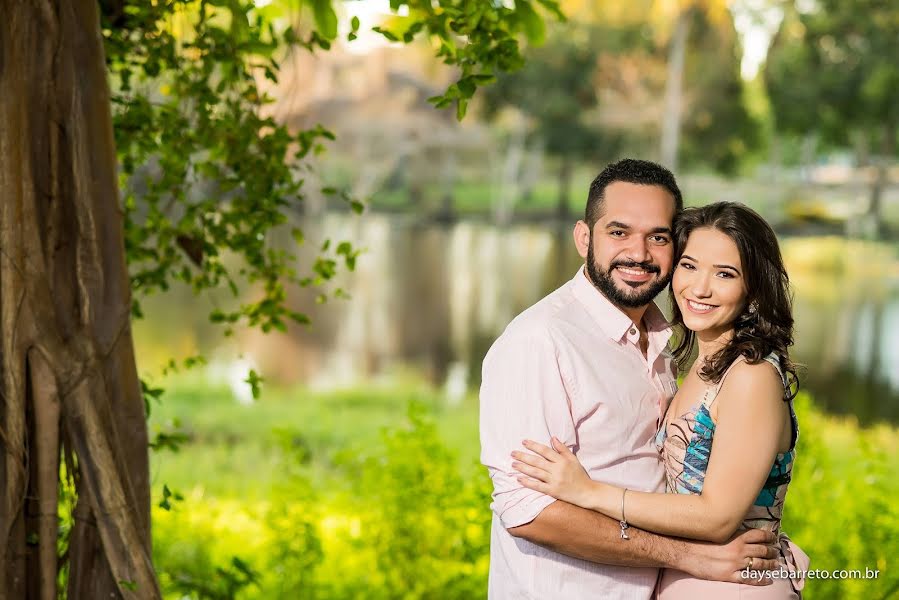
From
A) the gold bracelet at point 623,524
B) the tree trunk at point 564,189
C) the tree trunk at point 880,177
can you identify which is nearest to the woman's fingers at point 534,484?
the gold bracelet at point 623,524

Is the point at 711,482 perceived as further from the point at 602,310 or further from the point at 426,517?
the point at 426,517

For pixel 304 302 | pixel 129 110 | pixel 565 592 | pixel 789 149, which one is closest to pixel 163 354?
pixel 304 302

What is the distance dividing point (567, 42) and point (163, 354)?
6.87 m

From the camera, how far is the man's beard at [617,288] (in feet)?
5.54

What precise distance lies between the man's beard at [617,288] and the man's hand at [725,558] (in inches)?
16.0

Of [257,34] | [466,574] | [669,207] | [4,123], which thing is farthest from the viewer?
[466,574]

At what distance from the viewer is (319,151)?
8.14 feet

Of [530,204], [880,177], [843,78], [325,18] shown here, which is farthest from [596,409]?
[530,204]

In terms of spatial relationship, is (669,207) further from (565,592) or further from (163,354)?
(163,354)

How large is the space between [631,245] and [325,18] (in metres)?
0.97

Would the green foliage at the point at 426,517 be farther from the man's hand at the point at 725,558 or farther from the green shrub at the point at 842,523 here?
the man's hand at the point at 725,558

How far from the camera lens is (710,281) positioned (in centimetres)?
168

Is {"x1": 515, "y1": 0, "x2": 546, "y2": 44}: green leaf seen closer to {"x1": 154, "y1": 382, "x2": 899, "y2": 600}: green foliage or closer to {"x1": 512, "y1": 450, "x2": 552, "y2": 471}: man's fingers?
{"x1": 512, "y1": 450, "x2": 552, "y2": 471}: man's fingers

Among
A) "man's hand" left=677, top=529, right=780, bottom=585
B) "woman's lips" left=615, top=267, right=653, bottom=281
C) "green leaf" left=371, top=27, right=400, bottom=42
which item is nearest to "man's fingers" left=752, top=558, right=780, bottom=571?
"man's hand" left=677, top=529, right=780, bottom=585
